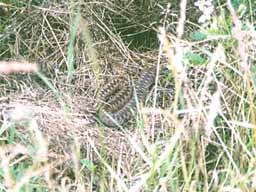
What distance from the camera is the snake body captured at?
455 centimetres

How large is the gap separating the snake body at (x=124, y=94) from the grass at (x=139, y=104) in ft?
0.23

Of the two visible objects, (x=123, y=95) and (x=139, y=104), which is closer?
(x=139, y=104)

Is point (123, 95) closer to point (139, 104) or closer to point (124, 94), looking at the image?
A: point (124, 94)

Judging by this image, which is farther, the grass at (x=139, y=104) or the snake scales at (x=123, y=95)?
the snake scales at (x=123, y=95)

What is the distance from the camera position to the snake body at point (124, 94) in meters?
4.55

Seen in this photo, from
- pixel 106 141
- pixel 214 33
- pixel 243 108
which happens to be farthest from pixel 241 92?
pixel 106 141

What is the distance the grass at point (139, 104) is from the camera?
3098 millimetres

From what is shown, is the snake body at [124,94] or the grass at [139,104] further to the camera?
the snake body at [124,94]

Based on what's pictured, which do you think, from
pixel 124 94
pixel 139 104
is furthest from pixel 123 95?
pixel 139 104

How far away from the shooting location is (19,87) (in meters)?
4.66

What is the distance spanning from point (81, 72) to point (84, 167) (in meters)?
1.32

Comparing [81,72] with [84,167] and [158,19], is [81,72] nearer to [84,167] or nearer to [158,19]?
[158,19]

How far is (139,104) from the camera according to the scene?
177 inches

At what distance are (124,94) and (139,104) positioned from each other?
1.12 ft
